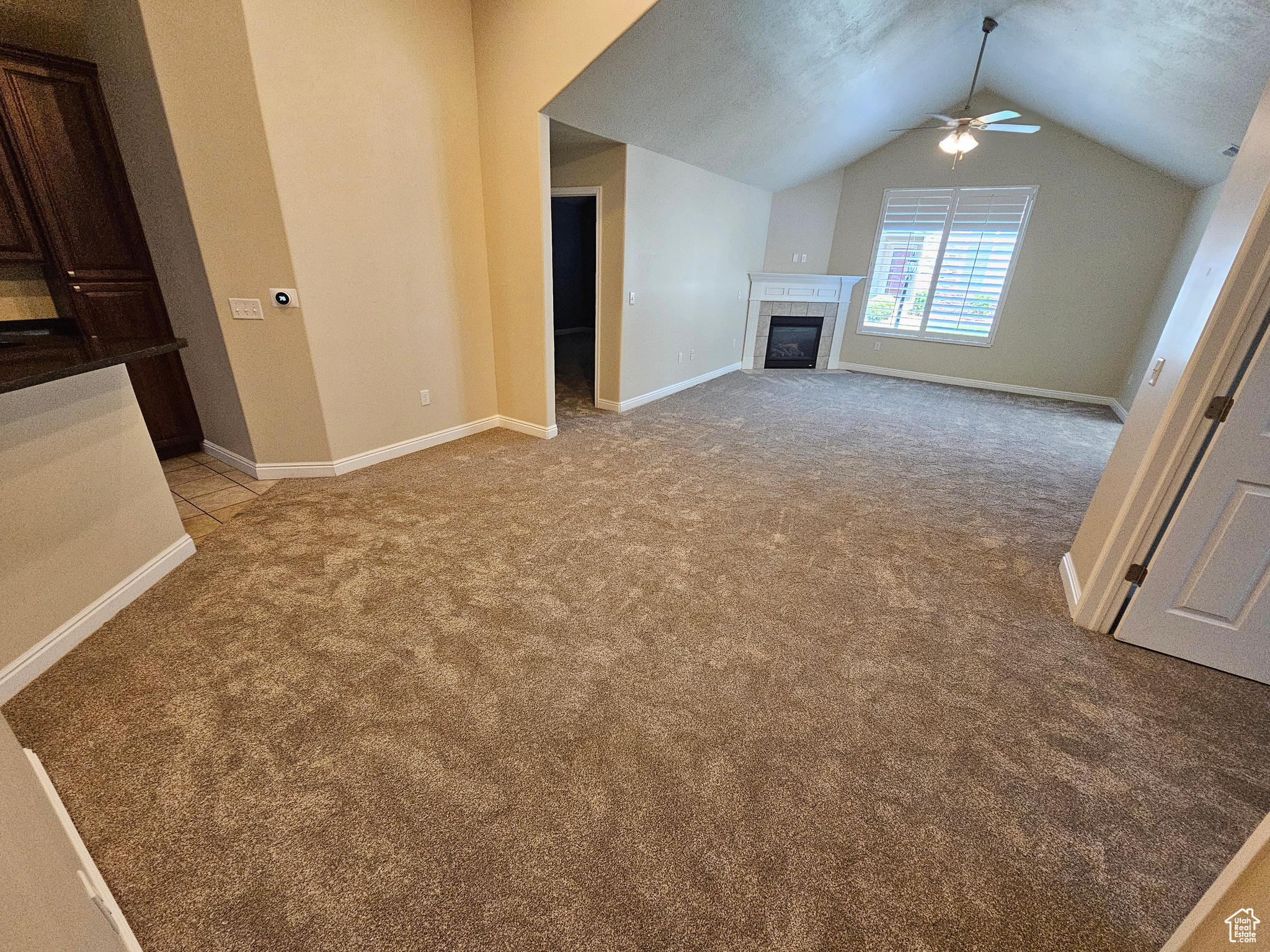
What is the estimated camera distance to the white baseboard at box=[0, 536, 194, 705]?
175 centimetres

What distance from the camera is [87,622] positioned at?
2.00m

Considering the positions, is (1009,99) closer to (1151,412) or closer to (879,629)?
(1151,412)

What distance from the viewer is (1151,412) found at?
2148mm

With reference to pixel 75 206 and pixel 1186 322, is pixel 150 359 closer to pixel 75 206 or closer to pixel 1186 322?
pixel 75 206

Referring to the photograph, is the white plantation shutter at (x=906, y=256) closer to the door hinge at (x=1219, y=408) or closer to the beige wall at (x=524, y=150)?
the beige wall at (x=524, y=150)

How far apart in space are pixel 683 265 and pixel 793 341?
2.57m

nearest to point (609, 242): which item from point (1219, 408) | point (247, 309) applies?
point (247, 309)

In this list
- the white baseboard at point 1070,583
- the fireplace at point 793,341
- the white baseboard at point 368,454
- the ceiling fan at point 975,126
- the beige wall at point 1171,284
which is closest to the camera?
the white baseboard at point 1070,583

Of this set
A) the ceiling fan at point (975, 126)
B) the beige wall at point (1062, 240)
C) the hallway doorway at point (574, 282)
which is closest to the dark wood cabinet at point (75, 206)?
the hallway doorway at point (574, 282)

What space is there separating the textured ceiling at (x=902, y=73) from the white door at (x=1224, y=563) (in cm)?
256

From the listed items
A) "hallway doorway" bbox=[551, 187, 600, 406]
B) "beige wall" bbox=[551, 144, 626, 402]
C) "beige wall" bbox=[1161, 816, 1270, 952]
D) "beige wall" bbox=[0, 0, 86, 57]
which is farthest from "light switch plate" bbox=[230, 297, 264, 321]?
"beige wall" bbox=[1161, 816, 1270, 952]

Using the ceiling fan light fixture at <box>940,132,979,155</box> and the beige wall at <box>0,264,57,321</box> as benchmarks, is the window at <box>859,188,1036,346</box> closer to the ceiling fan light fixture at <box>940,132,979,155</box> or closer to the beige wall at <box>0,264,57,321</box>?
the ceiling fan light fixture at <box>940,132,979,155</box>

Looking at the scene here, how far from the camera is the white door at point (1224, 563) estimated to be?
1.79 meters

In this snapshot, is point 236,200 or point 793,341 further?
point 793,341
